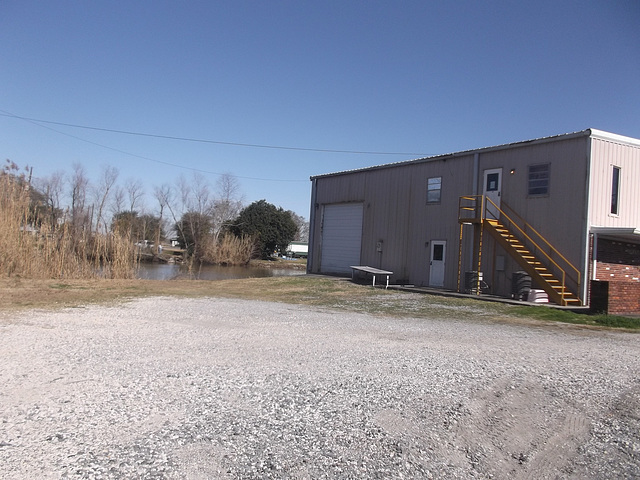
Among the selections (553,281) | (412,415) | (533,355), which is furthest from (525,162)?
(412,415)

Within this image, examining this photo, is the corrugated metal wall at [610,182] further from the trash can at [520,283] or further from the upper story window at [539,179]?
the trash can at [520,283]

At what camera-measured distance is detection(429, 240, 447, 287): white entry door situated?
2083 cm

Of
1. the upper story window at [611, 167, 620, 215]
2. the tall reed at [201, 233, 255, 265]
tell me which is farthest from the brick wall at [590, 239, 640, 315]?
the tall reed at [201, 233, 255, 265]

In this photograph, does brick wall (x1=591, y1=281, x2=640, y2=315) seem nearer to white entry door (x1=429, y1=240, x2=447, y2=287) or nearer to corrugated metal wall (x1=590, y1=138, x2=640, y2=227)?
corrugated metal wall (x1=590, y1=138, x2=640, y2=227)

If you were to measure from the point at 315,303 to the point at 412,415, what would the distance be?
10336 mm

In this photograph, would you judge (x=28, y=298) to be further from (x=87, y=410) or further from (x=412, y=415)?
(x=412, y=415)

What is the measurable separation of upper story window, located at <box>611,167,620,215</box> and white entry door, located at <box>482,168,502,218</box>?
11.9 ft

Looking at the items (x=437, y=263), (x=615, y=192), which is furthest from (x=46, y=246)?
(x=615, y=192)

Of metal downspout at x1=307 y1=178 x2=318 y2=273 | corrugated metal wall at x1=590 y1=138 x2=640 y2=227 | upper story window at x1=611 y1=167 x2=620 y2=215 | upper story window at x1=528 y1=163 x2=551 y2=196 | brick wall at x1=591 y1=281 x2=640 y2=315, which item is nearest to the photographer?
brick wall at x1=591 y1=281 x2=640 y2=315

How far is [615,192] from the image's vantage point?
679 inches

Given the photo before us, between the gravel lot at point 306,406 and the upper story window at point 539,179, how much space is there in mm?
10122

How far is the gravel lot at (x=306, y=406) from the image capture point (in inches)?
140

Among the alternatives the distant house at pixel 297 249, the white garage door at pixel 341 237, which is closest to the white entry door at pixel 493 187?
the white garage door at pixel 341 237

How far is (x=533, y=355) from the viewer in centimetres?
739
